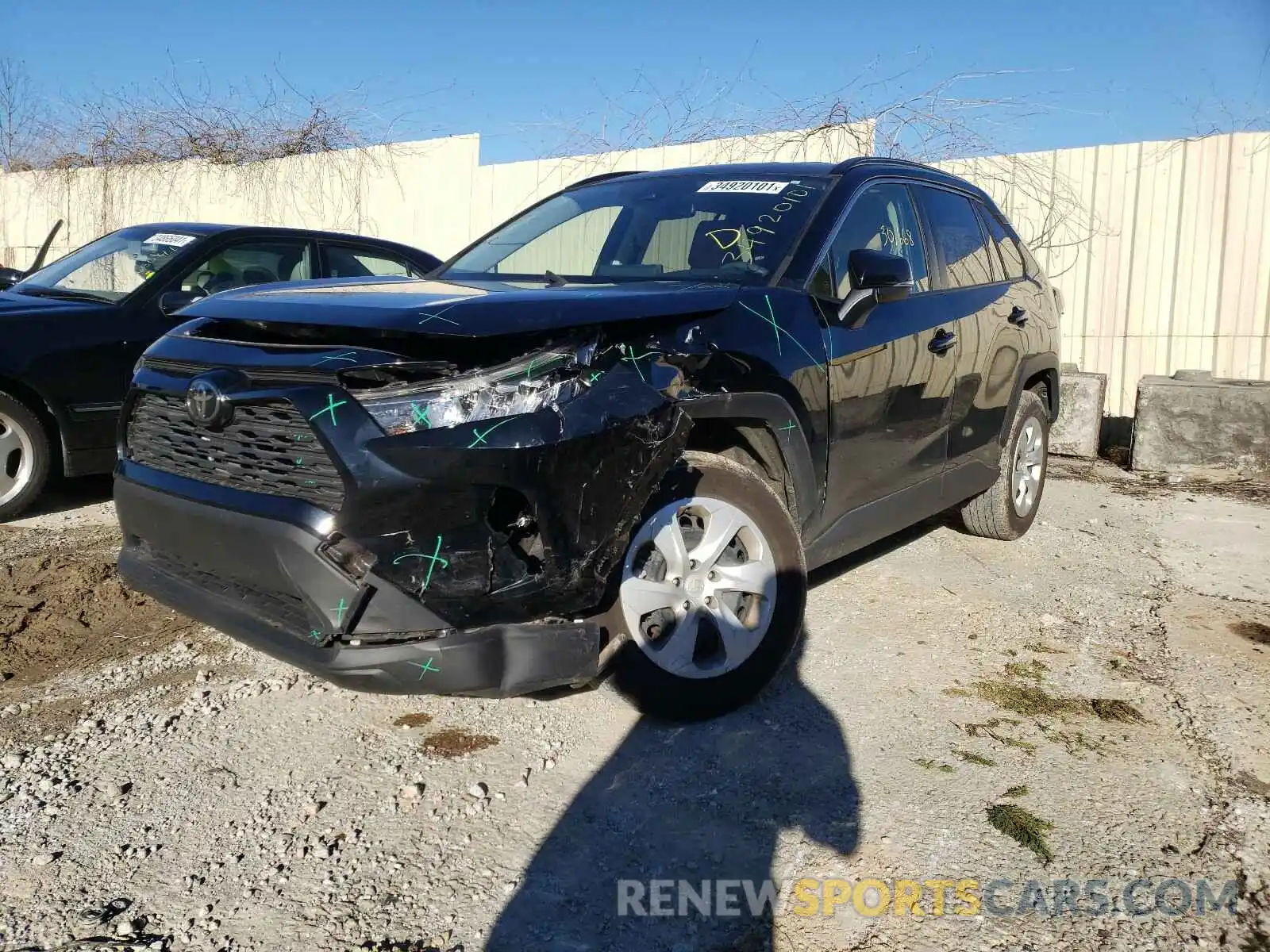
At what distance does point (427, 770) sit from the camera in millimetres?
2893

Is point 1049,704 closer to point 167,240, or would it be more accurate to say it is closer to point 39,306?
point 39,306

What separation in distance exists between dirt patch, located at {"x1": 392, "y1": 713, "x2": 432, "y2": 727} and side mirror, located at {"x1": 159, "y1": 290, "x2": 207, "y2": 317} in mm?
3444

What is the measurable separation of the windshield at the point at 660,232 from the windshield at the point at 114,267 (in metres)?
2.62

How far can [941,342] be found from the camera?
4172 millimetres

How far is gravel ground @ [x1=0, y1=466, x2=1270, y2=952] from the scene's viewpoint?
2.26m

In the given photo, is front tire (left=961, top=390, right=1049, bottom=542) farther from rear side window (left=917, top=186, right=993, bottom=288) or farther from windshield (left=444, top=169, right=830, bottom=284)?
windshield (left=444, top=169, right=830, bottom=284)

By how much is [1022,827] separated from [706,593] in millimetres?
1079

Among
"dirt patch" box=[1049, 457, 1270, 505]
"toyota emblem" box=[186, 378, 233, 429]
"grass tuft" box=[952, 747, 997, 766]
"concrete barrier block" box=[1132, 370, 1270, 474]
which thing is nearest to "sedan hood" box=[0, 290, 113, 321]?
"toyota emblem" box=[186, 378, 233, 429]

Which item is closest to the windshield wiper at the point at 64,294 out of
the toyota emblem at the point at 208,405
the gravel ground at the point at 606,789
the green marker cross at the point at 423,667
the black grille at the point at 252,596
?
the gravel ground at the point at 606,789

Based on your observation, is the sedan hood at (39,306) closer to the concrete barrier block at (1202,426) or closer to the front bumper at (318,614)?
the front bumper at (318,614)

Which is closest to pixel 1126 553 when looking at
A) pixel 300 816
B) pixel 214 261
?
pixel 300 816

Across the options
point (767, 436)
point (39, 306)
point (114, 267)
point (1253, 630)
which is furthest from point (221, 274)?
point (1253, 630)

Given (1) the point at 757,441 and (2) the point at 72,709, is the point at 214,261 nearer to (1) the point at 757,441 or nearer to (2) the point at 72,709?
(2) the point at 72,709

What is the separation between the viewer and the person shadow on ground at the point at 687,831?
223cm
